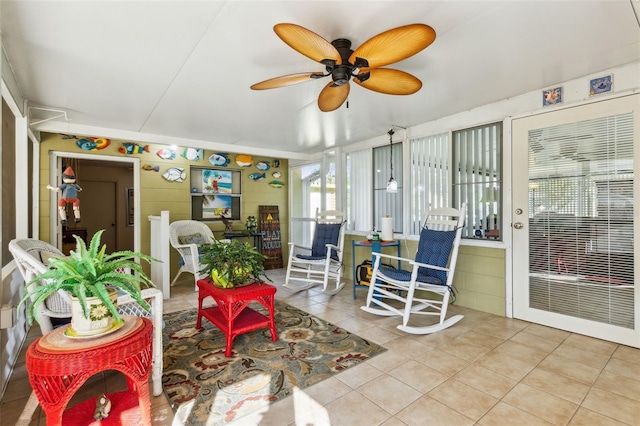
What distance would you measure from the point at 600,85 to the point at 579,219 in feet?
3.86

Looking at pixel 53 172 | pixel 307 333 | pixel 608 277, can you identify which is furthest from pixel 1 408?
pixel 608 277

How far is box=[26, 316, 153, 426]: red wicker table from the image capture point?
128 centimetres

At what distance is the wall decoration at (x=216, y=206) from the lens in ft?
17.8

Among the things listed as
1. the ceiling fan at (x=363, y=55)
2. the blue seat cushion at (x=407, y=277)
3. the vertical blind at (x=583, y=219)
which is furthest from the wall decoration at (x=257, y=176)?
the vertical blind at (x=583, y=219)

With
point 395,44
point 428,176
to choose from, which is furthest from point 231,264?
point 428,176

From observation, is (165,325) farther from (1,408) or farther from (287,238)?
(287,238)

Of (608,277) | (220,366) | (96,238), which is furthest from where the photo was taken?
(608,277)

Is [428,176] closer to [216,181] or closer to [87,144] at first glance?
[216,181]

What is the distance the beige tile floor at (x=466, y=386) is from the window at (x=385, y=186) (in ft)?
6.28

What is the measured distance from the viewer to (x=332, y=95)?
2322mm

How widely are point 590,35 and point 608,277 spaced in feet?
6.51

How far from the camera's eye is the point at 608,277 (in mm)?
2637

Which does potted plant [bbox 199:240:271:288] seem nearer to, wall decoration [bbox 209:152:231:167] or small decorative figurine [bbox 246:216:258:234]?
small decorative figurine [bbox 246:216:258:234]

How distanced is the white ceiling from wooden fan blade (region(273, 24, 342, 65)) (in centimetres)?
22
